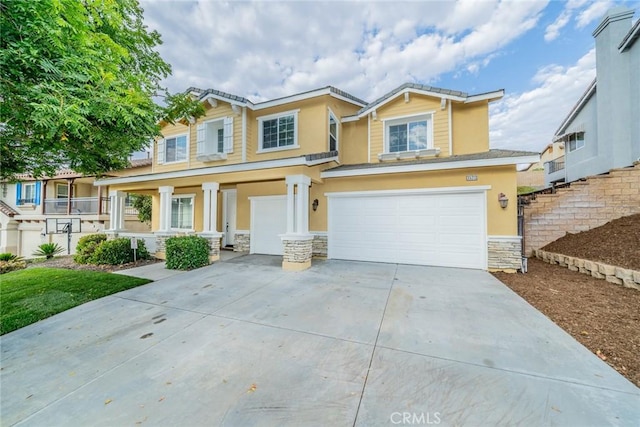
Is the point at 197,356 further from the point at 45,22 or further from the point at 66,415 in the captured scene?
the point at 45,22

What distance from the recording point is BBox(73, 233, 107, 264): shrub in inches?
337

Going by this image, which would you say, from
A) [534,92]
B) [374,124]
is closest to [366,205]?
[374,124]

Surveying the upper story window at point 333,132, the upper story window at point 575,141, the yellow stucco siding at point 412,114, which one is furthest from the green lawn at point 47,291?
the upper story window at point 575,141

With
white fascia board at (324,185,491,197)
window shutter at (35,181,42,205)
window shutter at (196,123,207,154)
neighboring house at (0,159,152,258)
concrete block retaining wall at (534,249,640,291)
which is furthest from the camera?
window shutter at (35,181,42,205)

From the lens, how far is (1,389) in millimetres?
2432

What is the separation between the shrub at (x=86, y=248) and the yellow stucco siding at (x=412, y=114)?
11.0 m

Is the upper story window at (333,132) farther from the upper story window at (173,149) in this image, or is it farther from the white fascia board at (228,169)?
the upper story window at (173,149)

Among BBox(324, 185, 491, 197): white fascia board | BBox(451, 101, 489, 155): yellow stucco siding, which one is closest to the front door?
BBox(324, 185, 491, 197): white fascia board

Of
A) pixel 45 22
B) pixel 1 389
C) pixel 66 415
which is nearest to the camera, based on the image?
pixel 66 415

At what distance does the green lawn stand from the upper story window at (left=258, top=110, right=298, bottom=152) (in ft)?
21.2

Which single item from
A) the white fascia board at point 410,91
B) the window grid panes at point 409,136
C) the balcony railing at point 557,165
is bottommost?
the window grid panes at point 409,136

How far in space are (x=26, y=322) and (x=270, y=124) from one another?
28.5 feet

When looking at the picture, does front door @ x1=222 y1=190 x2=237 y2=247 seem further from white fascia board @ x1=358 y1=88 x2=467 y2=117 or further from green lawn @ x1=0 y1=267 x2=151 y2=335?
white fascia board @ x1=358 y1=88 x2=467 y2=117

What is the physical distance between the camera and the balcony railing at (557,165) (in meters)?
16.2
